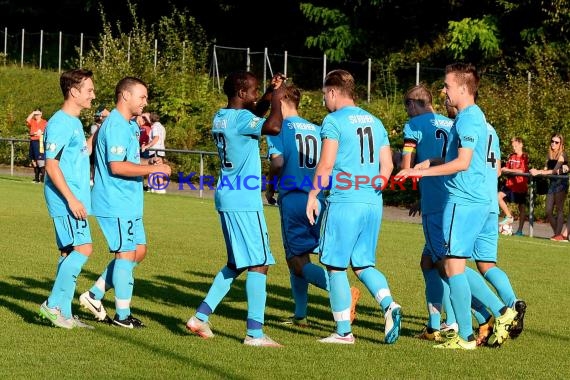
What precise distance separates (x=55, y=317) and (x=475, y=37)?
91.0 ft

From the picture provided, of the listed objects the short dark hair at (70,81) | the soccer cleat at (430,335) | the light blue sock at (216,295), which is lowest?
the soccer cleat at (430,335)

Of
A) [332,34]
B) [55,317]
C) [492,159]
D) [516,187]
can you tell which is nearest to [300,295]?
[492,159]

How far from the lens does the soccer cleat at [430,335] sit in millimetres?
9805

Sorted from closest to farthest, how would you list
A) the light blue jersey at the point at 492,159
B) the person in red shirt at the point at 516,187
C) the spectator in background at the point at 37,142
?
the light blue jersey at the point at 492,159
the person in red shirt at the point at 516,187
the spectator in background at the point at 37,142

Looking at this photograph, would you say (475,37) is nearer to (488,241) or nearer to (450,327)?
(488,241)

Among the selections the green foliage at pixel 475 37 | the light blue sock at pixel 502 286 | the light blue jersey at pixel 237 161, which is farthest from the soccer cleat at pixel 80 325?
the green foliage at pixel 475 37

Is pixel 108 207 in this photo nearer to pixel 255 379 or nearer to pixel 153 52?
pixel 255 379

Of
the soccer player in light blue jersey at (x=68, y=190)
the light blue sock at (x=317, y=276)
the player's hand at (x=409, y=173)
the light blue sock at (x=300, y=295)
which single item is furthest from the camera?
the light blue sock at (x=300, y=295)

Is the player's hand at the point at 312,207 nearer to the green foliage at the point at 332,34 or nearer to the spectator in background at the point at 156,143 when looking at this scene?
the spectator in background at the point at 156,143

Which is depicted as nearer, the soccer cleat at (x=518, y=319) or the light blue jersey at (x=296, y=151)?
the soccer cleat at (x=518, y=319)

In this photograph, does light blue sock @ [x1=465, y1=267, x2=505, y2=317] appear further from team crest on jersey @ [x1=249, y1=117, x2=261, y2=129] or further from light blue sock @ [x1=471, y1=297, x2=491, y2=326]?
team crest on jersey @ [x1=249, y1=117, x2=261, y2=129]

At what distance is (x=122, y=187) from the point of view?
9.70 metres

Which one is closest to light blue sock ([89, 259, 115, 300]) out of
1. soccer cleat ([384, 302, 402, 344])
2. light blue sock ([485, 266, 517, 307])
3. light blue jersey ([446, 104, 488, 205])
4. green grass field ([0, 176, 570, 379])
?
green grass field ([0, 176, 570, 379])

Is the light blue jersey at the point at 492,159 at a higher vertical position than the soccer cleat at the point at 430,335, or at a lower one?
higher
